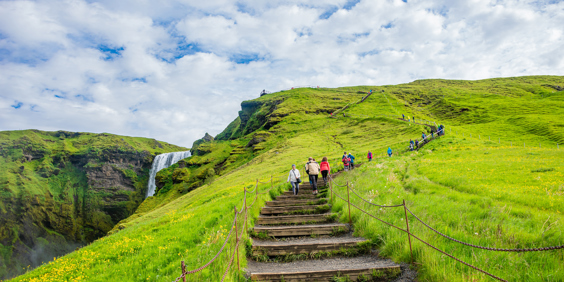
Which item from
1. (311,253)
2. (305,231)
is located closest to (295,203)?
(305,231)

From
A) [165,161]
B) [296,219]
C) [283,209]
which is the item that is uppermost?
[165,161]

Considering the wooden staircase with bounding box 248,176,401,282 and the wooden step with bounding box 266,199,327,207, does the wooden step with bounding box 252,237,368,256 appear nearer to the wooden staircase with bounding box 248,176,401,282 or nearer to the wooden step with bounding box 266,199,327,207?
the wooden staircase with bounding box 248,176,401,282

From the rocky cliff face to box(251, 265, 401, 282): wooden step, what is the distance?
111555mm

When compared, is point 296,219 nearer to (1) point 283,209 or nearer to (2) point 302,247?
(1) point 283,209

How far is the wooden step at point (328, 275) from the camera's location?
19.0 ft

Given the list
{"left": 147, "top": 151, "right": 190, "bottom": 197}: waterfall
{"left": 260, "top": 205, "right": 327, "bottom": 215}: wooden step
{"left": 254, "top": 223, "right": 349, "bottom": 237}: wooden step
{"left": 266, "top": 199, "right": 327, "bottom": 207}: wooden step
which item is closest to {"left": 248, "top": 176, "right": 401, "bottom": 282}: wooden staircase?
{"left": 254, "top": 223, "right": 349, "bottom": 237}: wooden step

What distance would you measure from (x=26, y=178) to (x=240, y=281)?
171 m

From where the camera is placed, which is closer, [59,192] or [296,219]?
[296,219]

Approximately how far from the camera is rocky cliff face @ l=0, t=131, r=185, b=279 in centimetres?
10017

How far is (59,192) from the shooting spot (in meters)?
124

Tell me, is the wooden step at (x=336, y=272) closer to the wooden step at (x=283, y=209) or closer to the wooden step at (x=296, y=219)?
the wooden step at (x=296, y=219)

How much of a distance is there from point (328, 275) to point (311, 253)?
4.45 feet

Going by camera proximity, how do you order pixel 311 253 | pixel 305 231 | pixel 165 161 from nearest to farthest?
1. pixel 311 253
2. pixel 305 231
3. pixel 165 161

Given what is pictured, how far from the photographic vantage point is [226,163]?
251ft
